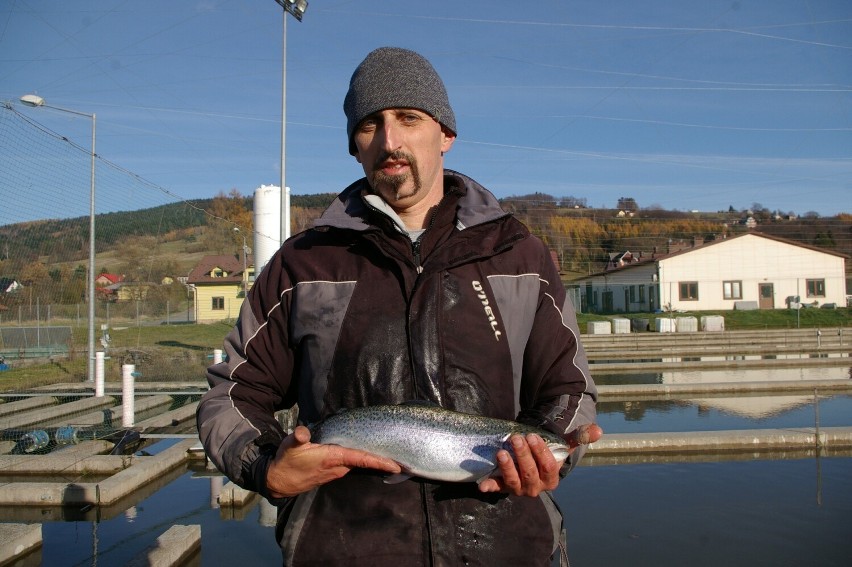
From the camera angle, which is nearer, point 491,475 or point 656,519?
point 491,475

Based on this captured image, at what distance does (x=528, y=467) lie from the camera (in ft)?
7.14

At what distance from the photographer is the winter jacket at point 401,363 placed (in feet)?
7.66

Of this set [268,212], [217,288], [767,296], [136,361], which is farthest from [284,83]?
[767,296]

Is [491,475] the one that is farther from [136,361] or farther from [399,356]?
[136,361]

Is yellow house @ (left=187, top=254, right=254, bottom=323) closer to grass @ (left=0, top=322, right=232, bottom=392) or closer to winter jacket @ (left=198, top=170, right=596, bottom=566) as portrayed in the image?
grass @ (left=0, top=322, right=232, bottom=392)

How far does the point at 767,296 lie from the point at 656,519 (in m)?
51.8

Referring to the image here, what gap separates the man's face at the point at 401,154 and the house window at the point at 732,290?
56.9m

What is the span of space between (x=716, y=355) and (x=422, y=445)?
31015mm

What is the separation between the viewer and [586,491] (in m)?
9.95

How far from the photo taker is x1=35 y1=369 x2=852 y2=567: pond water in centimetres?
765

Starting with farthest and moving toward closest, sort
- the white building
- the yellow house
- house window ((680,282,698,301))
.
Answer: house window ((680,282,698,301)) → the white building → the yellow house

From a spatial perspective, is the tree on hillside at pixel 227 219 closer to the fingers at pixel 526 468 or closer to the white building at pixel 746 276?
the fingers at pixel 526 468

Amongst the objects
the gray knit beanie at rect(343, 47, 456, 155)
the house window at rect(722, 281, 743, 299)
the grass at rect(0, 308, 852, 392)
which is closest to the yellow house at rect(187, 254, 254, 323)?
the grass at rect(0, 308, 852, 392)

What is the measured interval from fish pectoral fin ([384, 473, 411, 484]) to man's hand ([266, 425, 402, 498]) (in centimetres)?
5
